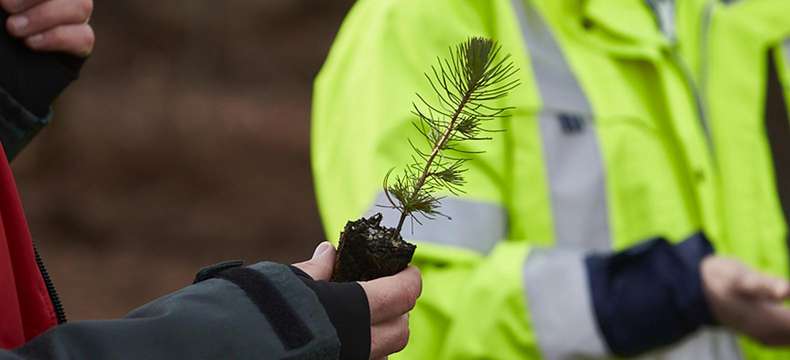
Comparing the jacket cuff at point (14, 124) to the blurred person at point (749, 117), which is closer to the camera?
the jacket cuff at point (14, 124)

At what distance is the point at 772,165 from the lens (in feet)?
6.80

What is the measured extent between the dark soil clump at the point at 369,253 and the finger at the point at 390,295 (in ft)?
0.04

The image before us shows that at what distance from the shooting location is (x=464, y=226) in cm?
185

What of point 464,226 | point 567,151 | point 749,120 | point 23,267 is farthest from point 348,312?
point 749,120

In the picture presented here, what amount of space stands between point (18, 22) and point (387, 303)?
0.51 meters

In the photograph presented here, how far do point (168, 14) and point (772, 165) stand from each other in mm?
4963

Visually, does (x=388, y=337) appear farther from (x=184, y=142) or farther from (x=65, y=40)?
(x=184, y=142)

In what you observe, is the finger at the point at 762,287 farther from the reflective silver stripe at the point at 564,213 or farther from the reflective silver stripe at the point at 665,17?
the reflective silver stripe at the point at 665,17

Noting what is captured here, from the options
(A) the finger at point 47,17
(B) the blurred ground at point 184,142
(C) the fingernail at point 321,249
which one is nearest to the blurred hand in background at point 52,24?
(A) the finger at point 47,17

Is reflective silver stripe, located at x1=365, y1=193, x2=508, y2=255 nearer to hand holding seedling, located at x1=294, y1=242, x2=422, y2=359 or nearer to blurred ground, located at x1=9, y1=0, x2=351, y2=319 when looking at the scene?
hand holding seedling, located at x1=294, y1=242, x2=422, y2=359

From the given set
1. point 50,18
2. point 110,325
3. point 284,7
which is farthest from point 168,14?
point 110,325

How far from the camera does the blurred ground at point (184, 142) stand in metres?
6.53

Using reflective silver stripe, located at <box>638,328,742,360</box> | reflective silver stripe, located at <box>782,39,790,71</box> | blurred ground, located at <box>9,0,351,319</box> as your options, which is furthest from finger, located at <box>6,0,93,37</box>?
blurred ground, located at <box>9,0,351,319</box>

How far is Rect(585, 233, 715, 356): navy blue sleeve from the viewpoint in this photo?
1.87m
